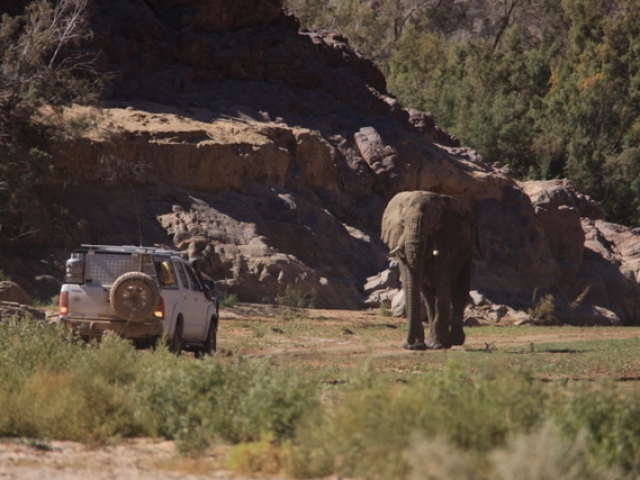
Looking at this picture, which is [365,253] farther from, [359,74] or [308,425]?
[308,425]

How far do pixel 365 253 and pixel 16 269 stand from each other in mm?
12440

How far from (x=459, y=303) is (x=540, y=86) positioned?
164 ft

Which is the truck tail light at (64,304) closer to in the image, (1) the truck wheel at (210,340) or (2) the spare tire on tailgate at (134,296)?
(2) the spare tire on tailgate at (134,296)

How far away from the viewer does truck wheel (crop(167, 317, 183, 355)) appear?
17.2 m

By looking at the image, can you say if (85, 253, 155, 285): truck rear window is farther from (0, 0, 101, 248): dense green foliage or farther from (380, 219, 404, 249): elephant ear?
(0, 0, 101, 248): dense green foliage

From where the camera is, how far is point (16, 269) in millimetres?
30734

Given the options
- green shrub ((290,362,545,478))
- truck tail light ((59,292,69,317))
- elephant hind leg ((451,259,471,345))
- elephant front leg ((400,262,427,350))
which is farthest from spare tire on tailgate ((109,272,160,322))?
elephant hind leg ((451,259,471,345))

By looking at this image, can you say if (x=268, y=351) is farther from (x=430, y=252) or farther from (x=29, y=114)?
(x=29, y=114)

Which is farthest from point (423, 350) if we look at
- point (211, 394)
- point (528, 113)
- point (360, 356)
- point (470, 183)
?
point (528, 113)

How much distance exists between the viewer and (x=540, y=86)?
7269cm

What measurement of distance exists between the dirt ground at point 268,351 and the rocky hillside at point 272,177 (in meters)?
3.43

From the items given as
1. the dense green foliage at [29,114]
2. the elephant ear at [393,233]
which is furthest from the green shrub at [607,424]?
the dense green foliage at [29,114]

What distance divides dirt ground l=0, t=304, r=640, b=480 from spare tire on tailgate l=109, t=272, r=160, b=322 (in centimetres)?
296

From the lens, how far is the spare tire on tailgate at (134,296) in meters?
16.2
